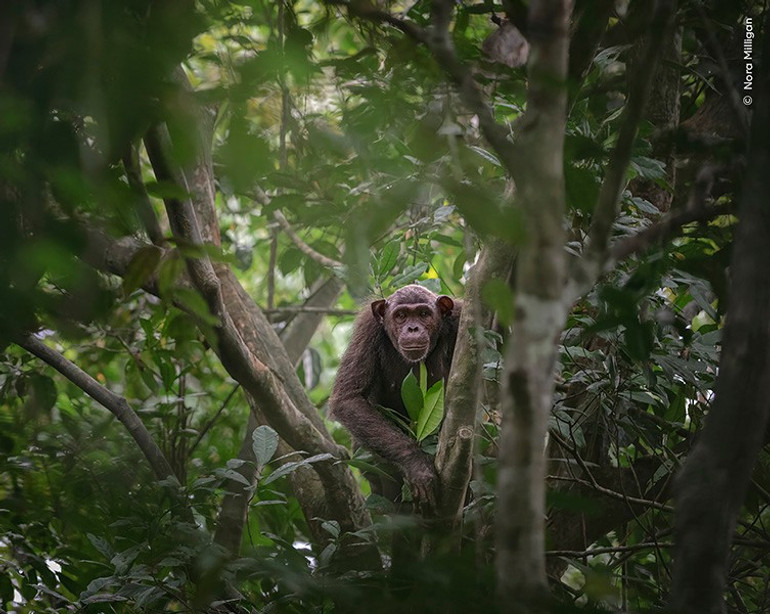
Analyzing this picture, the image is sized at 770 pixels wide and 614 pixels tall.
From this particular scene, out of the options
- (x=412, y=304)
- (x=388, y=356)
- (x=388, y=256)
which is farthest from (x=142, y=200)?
(x=388, y=356)

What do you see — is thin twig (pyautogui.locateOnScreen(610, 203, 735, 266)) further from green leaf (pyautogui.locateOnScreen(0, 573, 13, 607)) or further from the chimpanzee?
the chimpanzee

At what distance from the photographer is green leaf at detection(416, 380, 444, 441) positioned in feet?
11.6

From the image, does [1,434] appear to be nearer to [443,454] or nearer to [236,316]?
[236,316]

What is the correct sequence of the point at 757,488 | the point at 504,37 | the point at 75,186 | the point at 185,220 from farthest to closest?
the point at 504,37, the point at 757,488, the point at 185,220, the point at 75,186

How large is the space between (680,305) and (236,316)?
2676mm

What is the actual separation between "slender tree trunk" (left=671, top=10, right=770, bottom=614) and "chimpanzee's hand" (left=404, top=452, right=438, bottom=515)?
1577 mm

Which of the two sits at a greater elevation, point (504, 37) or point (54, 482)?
point (504, 37)

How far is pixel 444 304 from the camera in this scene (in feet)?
18.5

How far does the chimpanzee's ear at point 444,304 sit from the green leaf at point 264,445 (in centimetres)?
223

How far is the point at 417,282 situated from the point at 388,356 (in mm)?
589

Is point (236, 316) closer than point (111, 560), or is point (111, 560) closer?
point (111, 560)

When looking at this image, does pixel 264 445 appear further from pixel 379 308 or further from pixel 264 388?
pixel 379 308

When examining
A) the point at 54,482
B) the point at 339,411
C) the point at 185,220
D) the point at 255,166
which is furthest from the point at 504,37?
the point at 255,166

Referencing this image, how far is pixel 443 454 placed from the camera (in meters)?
3.28
